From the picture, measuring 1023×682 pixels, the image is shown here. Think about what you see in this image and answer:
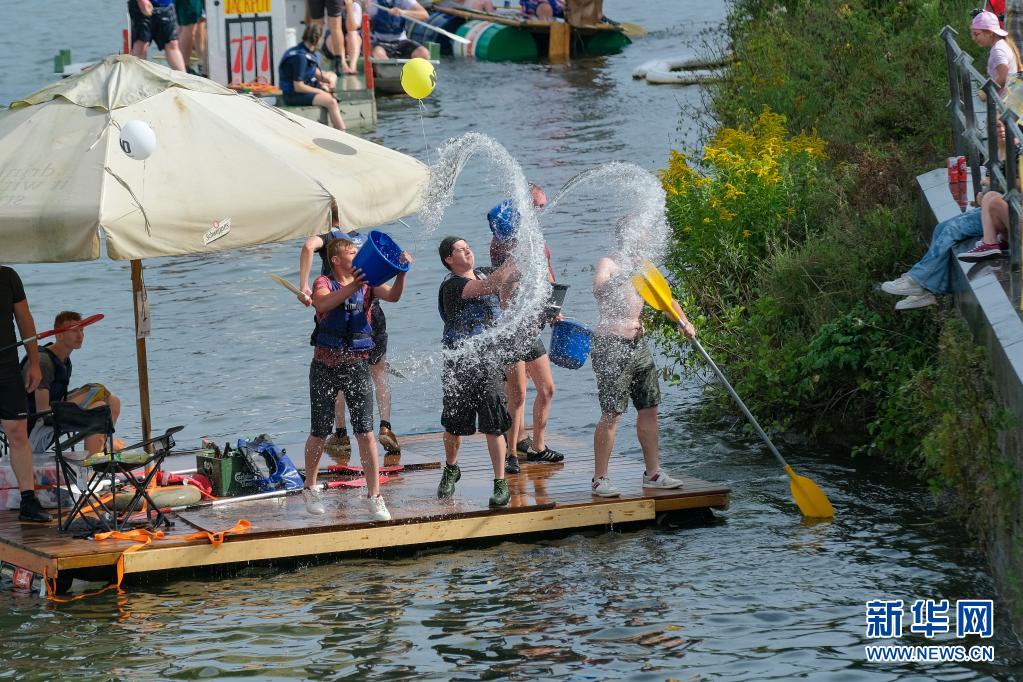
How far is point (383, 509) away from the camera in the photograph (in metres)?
9.58

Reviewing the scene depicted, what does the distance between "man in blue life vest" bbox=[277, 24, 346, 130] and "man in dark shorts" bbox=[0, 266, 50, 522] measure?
1428cm

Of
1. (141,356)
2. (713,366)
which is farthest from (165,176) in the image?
(713,366)

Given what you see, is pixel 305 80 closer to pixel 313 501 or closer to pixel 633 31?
pixel 633 31

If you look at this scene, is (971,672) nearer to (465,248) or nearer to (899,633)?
(899,633)

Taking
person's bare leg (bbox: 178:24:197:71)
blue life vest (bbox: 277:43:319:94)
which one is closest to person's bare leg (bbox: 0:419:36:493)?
blue life vest (bbox: 277:43:319:94)

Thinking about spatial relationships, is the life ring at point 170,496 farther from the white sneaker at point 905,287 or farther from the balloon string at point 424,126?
the balloon string at point 424,126

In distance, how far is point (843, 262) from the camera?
1193cm

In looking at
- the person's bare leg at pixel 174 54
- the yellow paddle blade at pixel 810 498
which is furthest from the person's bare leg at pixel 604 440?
the person's bare leg at pixel 174 54

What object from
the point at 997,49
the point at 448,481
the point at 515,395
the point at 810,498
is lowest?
the point at 810,498

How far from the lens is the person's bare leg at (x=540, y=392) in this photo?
10.8 m

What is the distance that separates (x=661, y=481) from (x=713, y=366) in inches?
31.4

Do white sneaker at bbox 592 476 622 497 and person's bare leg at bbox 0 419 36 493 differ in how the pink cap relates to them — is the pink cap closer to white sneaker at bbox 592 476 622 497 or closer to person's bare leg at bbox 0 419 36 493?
white sneaker at bbox 592 476 622 497

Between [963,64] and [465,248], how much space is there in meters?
3.74

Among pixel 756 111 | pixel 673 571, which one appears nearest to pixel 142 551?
pixel 673 571
